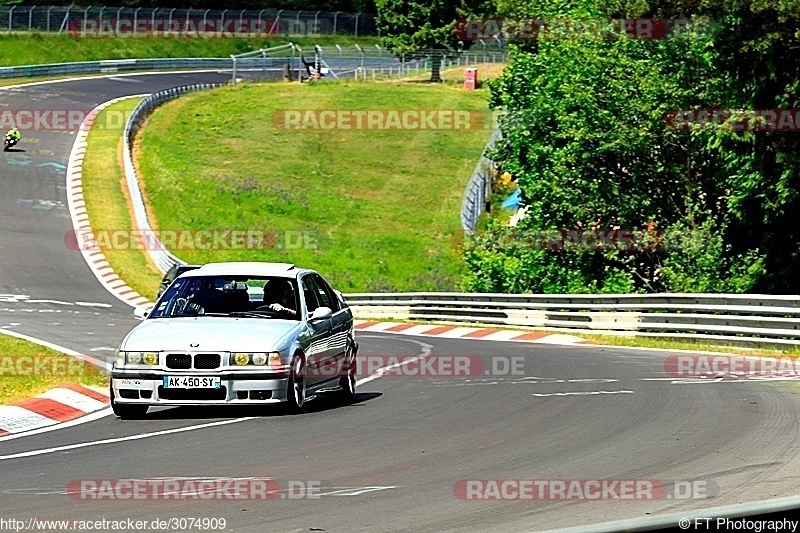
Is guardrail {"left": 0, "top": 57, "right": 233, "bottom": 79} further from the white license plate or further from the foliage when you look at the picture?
the white license plate

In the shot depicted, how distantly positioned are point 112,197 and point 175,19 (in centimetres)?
4727

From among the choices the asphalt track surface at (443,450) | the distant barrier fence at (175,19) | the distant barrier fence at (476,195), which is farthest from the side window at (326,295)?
the distant barrier fence at (175,19)

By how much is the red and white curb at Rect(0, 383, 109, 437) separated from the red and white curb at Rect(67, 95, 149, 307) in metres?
20.2

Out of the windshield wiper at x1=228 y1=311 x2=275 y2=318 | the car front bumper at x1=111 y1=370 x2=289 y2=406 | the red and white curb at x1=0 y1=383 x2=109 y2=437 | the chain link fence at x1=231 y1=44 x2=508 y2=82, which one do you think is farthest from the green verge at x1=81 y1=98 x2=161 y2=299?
the car front bumper at x1=111 y1=370 x2=289 y2=406

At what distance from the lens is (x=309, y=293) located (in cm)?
1440

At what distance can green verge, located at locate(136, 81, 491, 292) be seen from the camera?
4944 centimetres

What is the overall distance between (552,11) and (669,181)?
1103 centimetres

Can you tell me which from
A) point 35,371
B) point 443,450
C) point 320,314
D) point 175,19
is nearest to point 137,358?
point 320,314

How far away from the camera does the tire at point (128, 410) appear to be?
43.1ft

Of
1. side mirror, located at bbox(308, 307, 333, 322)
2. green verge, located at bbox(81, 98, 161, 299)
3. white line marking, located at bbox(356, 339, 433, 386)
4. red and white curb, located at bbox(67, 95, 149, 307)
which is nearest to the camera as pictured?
side mirror, located at bbox(308, 307, 333, 322)

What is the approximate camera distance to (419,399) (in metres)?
14.7

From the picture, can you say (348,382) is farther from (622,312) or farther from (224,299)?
(622,312)

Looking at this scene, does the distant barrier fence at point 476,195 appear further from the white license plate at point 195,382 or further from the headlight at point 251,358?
the white license plate at point 195,382

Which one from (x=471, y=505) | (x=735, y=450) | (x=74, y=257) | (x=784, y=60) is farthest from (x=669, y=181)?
(x=471, y=505)
